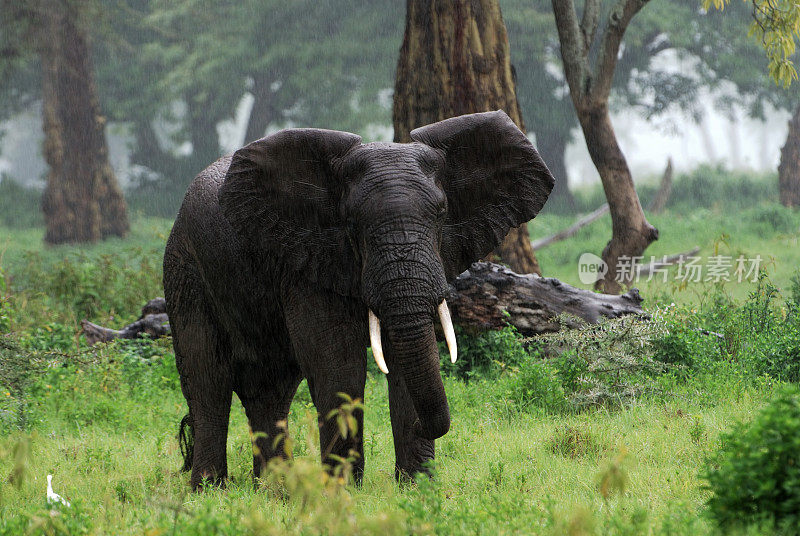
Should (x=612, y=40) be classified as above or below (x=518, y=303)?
above

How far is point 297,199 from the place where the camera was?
491 cm

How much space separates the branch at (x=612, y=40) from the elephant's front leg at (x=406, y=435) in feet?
20.9

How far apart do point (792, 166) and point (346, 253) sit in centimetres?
2177

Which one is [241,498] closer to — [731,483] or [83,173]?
[731,483]

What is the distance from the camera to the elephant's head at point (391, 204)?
4.28m

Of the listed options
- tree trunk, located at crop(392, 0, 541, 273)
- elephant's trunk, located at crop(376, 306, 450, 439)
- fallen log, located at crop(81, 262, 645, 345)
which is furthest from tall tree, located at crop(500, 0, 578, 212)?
elephant's trunk, located at crop(376, 306, 450, 439)

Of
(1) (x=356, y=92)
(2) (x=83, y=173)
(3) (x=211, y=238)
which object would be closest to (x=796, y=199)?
(1) (x=356, y=92)

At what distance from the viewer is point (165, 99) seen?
31453 millimetres

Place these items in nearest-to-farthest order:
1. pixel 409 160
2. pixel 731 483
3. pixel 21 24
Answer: pixel 731 483 < pixel 409 160 < pixel 21 24

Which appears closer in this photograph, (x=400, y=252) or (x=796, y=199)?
(x=400, y=252)

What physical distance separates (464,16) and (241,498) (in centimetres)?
684

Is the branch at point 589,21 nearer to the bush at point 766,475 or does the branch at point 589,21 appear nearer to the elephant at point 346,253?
the elephant at point 346,253

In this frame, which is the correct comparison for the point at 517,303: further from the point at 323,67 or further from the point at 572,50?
the point at 323,67

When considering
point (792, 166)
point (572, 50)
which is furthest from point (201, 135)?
point (572, 50)
